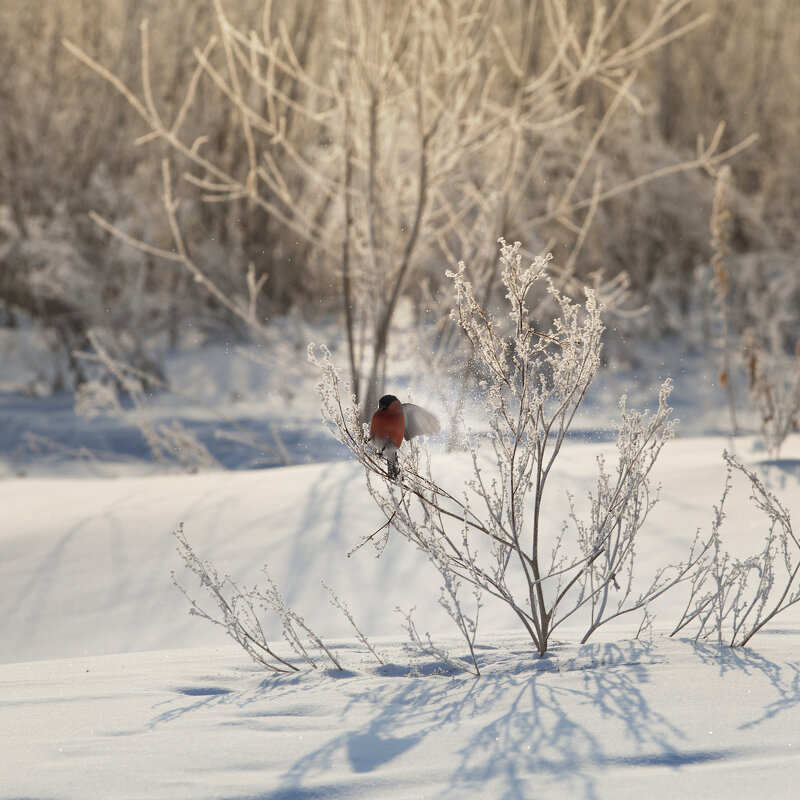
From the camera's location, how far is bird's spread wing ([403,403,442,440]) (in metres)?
2.12

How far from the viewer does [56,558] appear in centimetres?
378

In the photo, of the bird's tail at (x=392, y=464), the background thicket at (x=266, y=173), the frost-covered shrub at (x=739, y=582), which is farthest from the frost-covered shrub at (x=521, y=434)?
the background thicket at (x=266, y=173)

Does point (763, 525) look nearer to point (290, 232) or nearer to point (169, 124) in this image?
point (290, 232)

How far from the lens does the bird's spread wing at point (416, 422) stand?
83.4 inches

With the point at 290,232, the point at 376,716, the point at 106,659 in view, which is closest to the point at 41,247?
the point at 290,232

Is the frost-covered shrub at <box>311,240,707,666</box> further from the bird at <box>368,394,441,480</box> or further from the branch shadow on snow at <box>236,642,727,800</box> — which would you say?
the branch shadow on snow at <box>236,642,727,800</box>

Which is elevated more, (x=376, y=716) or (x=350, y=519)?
(x=376, y=716)

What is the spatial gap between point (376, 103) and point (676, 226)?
6.14 meters

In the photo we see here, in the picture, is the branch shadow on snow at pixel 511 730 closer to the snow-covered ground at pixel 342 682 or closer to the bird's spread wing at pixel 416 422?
the snow-covered ground at pixel 342 682

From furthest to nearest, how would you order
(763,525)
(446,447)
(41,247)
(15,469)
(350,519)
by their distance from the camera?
(41,247)
(15,469)
(446,447)
(350,519)
(763,525)

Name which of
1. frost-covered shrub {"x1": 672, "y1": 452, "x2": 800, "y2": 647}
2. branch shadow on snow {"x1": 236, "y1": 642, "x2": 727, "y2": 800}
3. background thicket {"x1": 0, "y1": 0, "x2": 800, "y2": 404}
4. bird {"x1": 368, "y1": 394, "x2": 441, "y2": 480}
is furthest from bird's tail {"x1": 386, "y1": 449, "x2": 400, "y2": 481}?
background thicket {"x1": 0, "y1": 0, "x2": 800, "y2": 404}

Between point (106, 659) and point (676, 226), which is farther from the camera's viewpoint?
point (676, 226)

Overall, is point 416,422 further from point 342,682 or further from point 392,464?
point 342,682

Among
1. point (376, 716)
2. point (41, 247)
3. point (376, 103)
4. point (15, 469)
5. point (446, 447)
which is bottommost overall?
point (15, 469)
